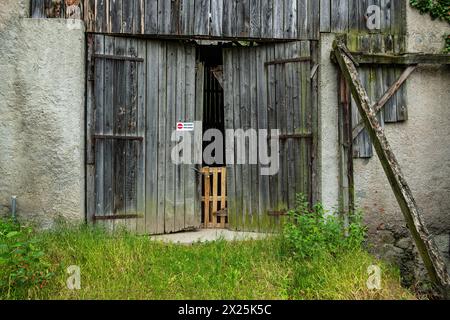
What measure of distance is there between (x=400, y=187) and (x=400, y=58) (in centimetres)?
260

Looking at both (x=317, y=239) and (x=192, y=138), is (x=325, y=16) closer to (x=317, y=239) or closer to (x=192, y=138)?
(x=192, y=138)

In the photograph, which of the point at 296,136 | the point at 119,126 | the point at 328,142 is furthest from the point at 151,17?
the point at 328,142

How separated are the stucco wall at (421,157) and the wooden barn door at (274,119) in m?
0.94

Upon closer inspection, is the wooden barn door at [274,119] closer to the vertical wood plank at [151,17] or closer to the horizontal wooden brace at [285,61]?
the horizontal wooden brace at [285,61]

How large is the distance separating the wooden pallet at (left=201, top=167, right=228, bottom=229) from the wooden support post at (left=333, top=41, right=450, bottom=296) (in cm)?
→ 300

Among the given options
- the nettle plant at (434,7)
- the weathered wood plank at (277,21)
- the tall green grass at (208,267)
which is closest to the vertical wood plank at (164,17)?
the weathered wood plank at (277,21)

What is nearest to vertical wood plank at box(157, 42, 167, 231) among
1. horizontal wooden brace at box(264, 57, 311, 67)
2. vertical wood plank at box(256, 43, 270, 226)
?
vertical wood plank at box(256, 43, 270, 226)

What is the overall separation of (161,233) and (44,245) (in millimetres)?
1884

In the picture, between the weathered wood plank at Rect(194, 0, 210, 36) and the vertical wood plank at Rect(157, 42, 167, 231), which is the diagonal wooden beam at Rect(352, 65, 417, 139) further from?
the vertical wood plank at Rect(157, 42, 167, 231)

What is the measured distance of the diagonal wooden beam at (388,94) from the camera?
6.71 metres

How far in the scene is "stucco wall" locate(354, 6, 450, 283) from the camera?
6.79 metres
